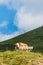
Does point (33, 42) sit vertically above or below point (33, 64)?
above

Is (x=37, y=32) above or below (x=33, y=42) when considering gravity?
above

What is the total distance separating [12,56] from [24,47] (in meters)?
11.8

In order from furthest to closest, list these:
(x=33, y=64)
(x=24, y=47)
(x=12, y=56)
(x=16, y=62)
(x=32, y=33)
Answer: (x=32, y=33), (x=24, y=47), (x=12, y=56), (x=16, y=62), (x=33, y=64)

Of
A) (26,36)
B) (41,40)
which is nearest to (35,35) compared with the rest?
(26,36)

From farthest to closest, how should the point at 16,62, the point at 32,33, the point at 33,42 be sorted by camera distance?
the point at 32,33, the point at 33,42, the point at 16,62

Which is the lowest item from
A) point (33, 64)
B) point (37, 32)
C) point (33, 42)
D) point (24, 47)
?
point (33, 64)

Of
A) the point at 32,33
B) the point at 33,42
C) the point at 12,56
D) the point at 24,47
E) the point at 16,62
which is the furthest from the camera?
the point at 32,33

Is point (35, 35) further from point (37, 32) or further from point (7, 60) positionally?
point (7, 60)

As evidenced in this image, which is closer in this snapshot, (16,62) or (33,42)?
(16,62)

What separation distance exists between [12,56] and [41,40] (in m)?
72.3

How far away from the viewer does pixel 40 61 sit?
61.2 ft

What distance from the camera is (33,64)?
696 inches

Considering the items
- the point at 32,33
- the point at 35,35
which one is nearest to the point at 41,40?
the point at 35,35

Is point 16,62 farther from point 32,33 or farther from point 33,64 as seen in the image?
point 32,33
